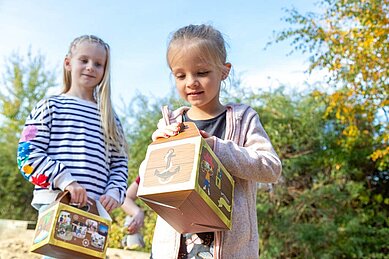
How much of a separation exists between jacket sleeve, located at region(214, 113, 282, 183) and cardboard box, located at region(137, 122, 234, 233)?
8cm

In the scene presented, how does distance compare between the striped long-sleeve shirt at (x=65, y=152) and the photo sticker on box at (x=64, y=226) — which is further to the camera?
the striped long-sleeve shirt at (x=65, y=152)

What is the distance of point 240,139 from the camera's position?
6.10ft

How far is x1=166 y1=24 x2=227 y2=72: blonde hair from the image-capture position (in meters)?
1.81

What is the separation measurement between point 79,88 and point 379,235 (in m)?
5.16

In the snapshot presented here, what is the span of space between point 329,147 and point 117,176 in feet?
16.6

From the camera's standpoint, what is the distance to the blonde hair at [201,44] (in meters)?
1.81

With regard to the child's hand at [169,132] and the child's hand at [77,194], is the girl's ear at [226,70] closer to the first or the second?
the child's hand at [169,132]

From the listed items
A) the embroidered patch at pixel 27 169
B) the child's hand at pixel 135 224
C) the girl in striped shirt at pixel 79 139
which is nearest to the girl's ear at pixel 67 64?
the girl in striped shirt at pixel 79 139

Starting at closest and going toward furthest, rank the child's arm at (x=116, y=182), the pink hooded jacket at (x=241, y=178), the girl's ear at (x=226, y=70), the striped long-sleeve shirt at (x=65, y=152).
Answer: the pink hooded jacket at (x=241, y=178) < the girl's ear at (x=226, y=70) < the striped long-sleeve shirt at (x=65, y=152) < the child's arm at (x=116, y=182)

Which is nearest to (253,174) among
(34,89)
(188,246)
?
(188,246)

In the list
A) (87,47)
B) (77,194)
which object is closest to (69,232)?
(77,194)

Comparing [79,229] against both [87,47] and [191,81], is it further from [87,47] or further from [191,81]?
[87,47]

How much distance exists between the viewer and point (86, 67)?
2.57m

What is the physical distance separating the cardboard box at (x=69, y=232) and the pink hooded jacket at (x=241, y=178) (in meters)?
0.34
